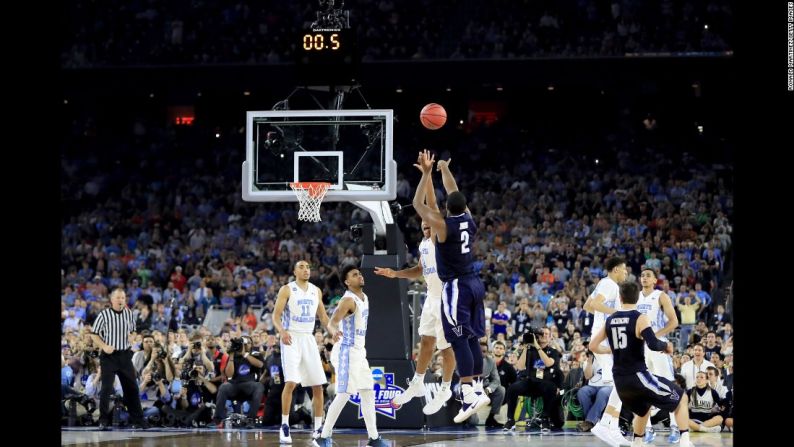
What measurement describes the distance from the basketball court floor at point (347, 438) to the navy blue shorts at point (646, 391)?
2.13 m

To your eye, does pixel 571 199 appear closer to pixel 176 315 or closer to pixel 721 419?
pixel 176 315

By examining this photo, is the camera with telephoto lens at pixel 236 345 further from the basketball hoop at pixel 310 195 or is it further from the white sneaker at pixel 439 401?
the white sneaker at pixel 439 401

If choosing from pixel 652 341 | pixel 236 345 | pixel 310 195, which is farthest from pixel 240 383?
pixel 652 341

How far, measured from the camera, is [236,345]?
16391 mm

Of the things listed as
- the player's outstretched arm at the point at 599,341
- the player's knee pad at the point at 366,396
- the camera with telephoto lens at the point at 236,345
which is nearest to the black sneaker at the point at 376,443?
the player's knee pad at the point at 366,396

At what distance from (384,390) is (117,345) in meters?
3.46

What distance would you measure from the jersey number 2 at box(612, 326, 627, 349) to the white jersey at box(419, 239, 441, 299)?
6.41 ft

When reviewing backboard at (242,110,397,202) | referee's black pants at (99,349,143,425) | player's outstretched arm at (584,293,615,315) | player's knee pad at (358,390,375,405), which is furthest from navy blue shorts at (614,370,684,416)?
referee's black pants at (99,349,143,425)

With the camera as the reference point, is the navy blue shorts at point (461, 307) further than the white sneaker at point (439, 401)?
No

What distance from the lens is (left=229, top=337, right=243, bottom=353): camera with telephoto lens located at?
1639 cm

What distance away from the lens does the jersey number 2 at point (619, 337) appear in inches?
420

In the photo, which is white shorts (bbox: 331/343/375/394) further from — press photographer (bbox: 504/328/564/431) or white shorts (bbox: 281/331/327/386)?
press photographer (bbox: 504/328/564/431)

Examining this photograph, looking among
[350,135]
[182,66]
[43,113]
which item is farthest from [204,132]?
[43,113]

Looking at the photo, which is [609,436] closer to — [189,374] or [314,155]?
[314,155]
